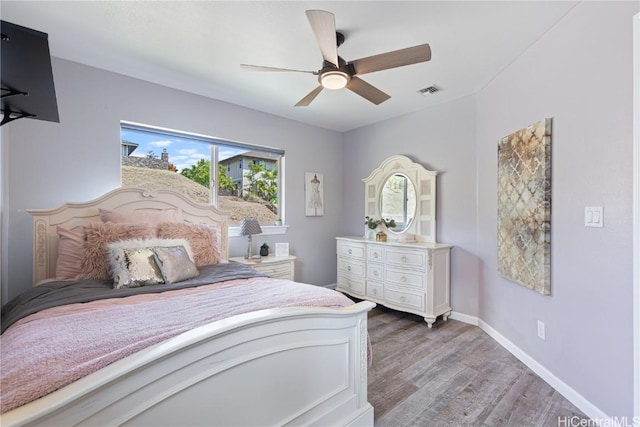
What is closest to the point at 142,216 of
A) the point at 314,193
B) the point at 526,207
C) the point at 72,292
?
the point at 72,292

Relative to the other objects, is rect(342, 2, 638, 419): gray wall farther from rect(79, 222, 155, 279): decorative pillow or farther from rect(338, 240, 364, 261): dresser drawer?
rect(79, 222, 155, 279): decorative pillow

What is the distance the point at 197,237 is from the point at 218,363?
1.64 meters

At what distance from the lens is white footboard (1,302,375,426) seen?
0.88 m

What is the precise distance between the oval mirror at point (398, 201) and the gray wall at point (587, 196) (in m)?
1.53

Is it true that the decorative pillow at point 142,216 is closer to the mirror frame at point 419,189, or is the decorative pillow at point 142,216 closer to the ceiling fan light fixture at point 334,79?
the ceiling fan light fixture at point 334,79

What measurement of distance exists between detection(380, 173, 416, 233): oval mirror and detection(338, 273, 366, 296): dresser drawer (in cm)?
84

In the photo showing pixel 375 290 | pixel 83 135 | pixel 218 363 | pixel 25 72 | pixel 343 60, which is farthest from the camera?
pixel 375 290

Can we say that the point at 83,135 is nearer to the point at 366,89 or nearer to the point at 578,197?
the point at 366,89

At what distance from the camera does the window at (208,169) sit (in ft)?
9.51

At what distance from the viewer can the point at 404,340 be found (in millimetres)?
2834

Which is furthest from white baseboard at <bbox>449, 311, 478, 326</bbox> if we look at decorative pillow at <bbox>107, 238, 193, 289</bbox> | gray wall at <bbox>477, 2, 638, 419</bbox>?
decorative pillow at <bbox>107, 238, 193, 289</bbox>

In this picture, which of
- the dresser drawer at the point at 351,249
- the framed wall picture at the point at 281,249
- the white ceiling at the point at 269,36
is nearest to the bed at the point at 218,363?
the framed wall picture at the point at 281,249

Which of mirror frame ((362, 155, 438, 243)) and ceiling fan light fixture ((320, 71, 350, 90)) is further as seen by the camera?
mirror frame ((362, 155, 438, 243))

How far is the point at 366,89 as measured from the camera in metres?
2.24
